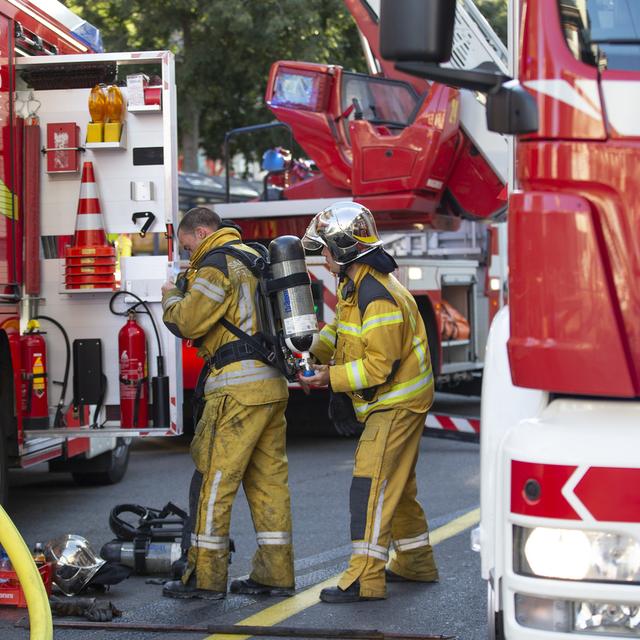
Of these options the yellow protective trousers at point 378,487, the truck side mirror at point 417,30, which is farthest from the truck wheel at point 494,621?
the yellow protective trousers at point 378,487

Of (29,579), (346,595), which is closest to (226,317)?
(346,595)

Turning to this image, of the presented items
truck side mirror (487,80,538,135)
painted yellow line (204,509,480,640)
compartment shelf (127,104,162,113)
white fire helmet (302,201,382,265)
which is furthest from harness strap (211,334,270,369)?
truck side mirror (487,80,538,135)

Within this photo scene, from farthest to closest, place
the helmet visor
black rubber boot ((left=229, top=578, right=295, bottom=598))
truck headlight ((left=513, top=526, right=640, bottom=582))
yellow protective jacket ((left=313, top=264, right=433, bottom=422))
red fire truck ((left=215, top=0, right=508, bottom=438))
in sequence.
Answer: red fire truck ((left=215, top=0, right=508, bottom=438)) → black rubber boot ((left=229, top=578, right=295, bottom=598)) → the helmet visor → yellow protective jacket ((left=313, top=264, right=433, bottom=422)) → truck headlight ((left=513, top=526, right=640, bottom=582))

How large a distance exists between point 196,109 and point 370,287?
1476 centimetres

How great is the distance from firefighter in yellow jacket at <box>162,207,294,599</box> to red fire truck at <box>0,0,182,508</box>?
47.6 inches

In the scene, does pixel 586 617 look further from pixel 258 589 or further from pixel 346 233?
pixel 258 589

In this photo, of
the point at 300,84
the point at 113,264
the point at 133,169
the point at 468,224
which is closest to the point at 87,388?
the point at 113,264

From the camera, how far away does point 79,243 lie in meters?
7.06

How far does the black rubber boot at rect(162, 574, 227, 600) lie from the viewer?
217 inches

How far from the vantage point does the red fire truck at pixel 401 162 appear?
1048 centimetres

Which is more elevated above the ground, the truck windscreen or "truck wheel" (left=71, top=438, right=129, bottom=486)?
the truck windscreen

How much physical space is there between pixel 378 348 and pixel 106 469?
14.4 ft

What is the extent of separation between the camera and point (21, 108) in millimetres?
7152

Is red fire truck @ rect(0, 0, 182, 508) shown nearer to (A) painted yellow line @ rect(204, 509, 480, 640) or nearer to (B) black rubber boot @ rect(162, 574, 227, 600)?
(B) black rubber boot @ rect(162, 574, 227, 600)
